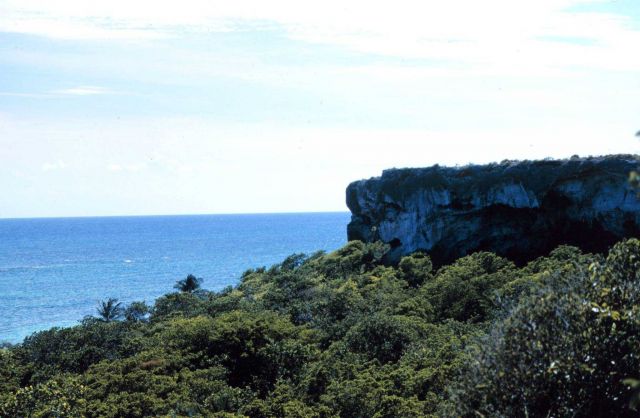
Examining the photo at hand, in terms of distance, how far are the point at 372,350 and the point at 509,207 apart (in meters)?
22.1

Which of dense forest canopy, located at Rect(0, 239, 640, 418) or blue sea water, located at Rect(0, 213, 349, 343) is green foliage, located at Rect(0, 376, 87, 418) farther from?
blue sea water, located at Rect(0, 213, 349, 343)

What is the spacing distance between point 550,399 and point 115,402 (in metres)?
15.5

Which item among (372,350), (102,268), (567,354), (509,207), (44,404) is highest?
(509,207)

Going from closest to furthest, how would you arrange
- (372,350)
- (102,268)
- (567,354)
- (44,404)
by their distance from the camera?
(567,354)
(44,404)
(372,350)
(102,268)

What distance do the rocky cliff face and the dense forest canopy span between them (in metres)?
3.14

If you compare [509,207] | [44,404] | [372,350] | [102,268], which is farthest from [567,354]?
[102,268]

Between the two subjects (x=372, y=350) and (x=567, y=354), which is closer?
(x=567, y=354)

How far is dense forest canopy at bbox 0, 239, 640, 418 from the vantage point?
1491 centimetres

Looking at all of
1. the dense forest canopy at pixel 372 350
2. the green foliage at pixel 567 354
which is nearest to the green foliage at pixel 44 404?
the dense forest canopy at pixel 372 350

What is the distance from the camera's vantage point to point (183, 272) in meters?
112

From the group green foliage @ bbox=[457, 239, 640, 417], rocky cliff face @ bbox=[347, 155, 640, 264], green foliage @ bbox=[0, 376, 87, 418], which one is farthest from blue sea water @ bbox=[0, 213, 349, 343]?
green foliage @ bbox=[457, 239, 640, 417]

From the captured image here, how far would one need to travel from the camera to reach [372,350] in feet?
104

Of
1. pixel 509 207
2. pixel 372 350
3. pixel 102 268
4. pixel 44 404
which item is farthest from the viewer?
pixel 102 268

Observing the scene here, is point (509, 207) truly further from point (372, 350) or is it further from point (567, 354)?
point (567, 354)
